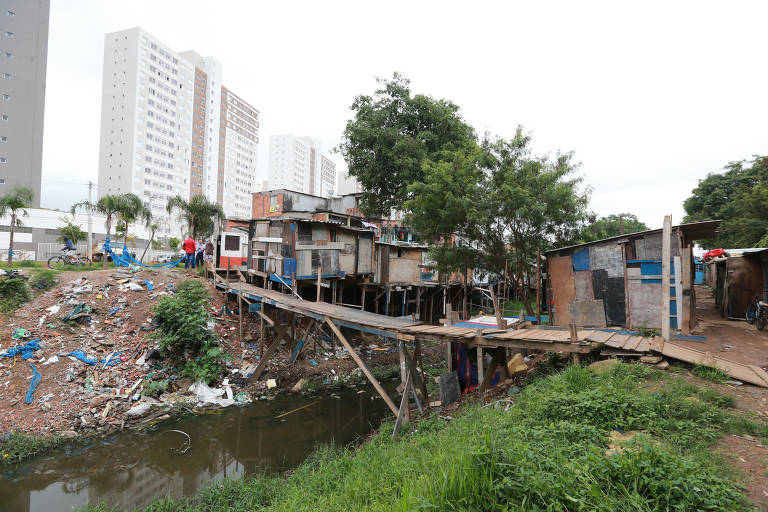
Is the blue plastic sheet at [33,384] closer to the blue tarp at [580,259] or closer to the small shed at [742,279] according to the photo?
the blue tarp at [580,259]

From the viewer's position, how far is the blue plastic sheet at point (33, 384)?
26.8 ft

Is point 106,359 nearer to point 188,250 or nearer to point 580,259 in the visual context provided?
point 188,250

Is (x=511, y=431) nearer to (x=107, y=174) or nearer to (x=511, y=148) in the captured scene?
(x=511, y=148)

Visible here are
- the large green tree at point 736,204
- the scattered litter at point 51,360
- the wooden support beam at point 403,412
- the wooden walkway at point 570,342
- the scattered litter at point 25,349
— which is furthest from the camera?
the large green tree at point 736,204

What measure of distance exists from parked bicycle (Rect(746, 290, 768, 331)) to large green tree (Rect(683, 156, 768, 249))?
4.69m

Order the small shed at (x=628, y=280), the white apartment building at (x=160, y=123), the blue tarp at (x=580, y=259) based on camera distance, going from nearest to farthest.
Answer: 1. the small shed at (x=628, y=280)
2. the blue tarp at (x=580, y=259)
3. the white apartment building at (x=160, y=123)

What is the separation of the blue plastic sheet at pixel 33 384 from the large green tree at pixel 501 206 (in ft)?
37.0

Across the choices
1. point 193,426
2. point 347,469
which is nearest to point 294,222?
point 193,426

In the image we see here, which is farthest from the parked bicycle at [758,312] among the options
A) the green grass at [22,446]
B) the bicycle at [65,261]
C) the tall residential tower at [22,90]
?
the tall residential tower at [22,90]

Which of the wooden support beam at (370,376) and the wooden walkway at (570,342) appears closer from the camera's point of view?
the wooden walkway at (570,342)

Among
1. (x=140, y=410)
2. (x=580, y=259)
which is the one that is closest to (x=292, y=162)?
(x=140, y=410)

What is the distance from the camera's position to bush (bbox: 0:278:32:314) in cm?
1095

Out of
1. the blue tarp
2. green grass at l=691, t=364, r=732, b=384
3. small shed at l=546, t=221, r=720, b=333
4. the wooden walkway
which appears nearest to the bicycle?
the wooden walkway

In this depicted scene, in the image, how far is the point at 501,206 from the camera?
10516 mm
